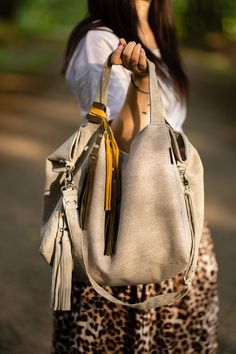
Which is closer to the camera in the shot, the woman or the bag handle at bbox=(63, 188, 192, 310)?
the bag handle at bbox=(63, 188, 192, 310)

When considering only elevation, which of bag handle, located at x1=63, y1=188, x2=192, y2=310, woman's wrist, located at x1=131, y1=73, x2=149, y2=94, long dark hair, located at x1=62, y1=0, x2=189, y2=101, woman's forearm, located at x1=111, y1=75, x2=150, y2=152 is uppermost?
long dark hair, located at x1=62, y1=0, x2=189, y2=101

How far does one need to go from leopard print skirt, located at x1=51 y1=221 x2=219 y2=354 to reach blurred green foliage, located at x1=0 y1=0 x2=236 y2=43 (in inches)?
504

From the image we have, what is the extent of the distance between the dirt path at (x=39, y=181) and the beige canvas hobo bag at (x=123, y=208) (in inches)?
Result: 65.2

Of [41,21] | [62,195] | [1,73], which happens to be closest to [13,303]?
[62,195]

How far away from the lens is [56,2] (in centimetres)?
1919

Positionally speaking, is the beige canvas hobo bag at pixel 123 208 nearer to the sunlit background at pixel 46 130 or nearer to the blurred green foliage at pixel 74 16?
the sunlit background at pixel 46 130

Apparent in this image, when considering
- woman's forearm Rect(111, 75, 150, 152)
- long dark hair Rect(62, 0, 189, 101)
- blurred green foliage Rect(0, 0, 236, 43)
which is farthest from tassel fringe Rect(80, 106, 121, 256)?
blurred green foliage Rect(0, 0, 236, 43)

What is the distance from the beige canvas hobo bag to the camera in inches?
75.6

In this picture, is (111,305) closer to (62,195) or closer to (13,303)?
(62,195)

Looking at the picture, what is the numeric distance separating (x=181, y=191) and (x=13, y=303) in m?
2.34

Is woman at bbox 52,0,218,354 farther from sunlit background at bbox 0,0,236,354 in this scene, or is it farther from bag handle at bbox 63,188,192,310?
sunlit background at bbox 0,0,236,354

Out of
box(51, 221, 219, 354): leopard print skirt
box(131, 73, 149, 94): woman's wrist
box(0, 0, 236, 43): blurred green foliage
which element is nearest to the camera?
box(131, 73, 149, 94): woman's wrist

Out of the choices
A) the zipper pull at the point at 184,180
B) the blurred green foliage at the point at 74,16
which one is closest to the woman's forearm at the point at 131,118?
the zipper pull at the point at 184,180

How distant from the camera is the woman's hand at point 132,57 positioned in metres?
1.97
